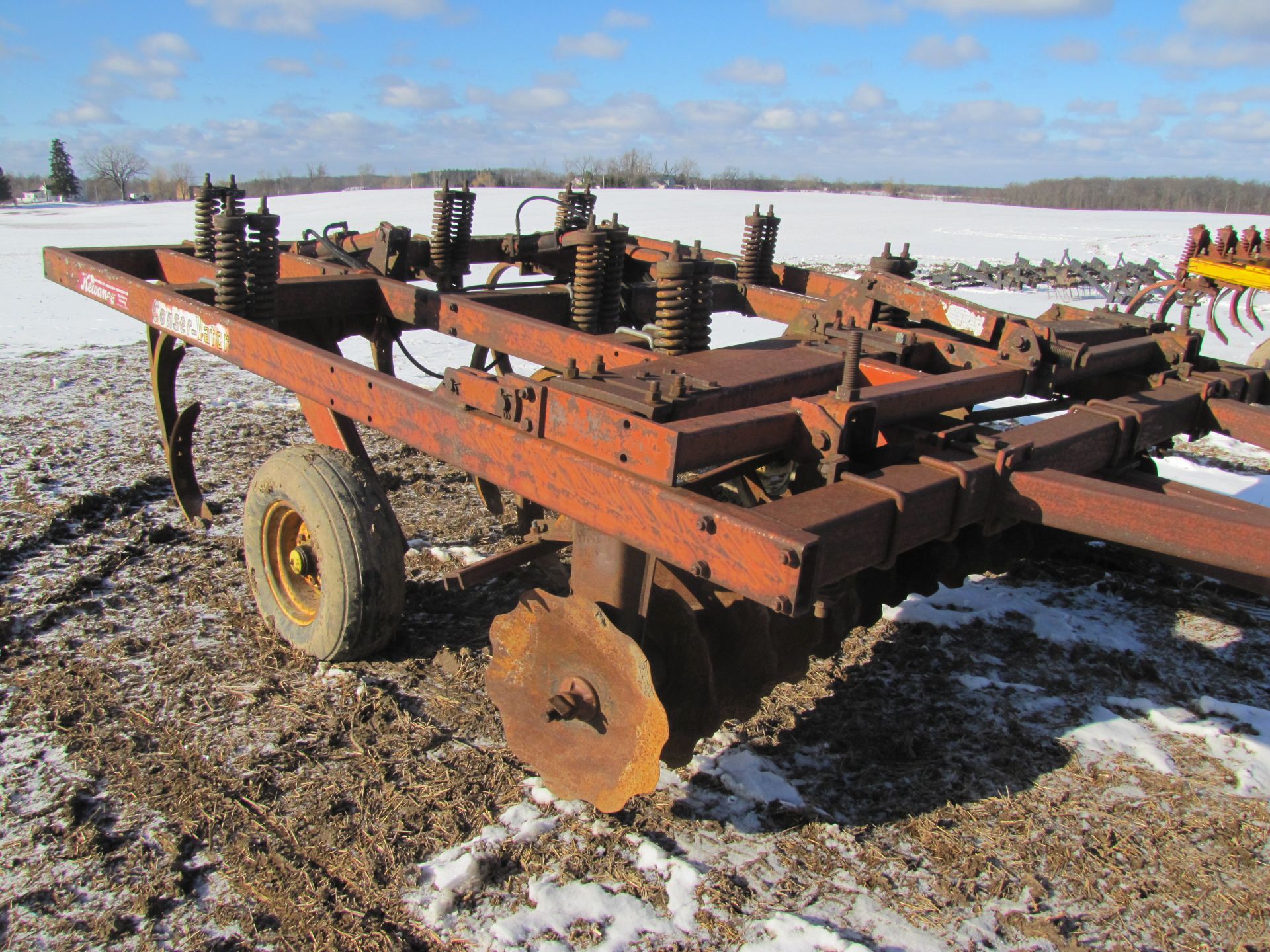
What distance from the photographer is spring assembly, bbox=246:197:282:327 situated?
3.72m

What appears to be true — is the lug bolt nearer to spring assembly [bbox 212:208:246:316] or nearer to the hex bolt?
spring assembly [bbox 212:208:246:316]

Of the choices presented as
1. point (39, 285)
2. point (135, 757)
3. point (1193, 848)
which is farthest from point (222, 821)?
point (39, 285)

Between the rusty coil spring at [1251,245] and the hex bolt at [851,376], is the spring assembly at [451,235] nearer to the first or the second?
the hex bolt at [851,376]

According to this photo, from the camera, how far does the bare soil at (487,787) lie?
2465 mm

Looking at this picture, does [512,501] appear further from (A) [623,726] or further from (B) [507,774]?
(A) [623,726]

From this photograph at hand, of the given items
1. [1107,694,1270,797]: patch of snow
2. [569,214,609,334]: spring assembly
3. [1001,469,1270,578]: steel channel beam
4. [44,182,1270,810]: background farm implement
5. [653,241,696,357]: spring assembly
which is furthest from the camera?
[569,214,609,334]: spring assembly

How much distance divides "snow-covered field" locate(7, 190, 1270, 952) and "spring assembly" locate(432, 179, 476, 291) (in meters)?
1.32

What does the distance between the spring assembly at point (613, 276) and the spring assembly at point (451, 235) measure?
105cm

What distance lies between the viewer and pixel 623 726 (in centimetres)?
256

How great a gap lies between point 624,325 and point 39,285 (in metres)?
12.2

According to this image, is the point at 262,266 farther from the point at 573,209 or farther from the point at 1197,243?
the point at 1197,243

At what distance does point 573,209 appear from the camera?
18.6 feet

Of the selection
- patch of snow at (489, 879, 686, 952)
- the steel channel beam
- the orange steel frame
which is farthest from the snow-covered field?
the steel channel beam

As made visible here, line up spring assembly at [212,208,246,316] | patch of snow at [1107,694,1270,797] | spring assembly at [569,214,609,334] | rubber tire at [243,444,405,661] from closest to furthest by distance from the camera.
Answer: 1. patch of snow at [1107,694,1270,797]
2. rubber tire at [243,444,405,661]
3. spring assembly at [212,208,246,316]
4. spring assembly at [569,214,609,334]
